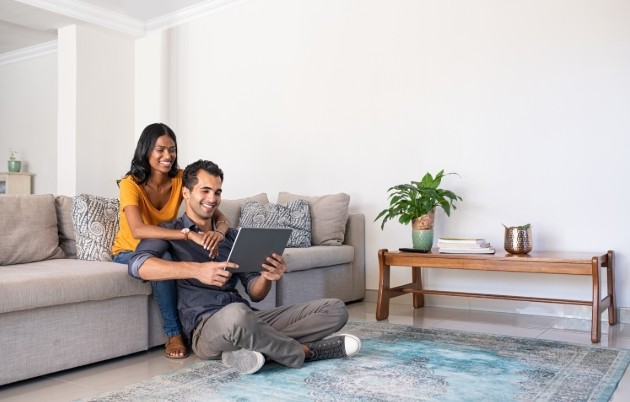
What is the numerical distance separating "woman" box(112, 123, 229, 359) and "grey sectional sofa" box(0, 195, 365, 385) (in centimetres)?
14

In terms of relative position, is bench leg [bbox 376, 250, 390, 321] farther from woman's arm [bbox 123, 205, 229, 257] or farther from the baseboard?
woman's arm [bbox 123, 205, 229, 257]

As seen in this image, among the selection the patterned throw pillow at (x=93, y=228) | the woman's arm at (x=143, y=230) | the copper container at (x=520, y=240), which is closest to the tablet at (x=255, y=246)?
the woman's arm at (x=143, y=230)

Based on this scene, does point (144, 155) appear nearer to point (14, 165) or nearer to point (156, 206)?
point (156, 206)

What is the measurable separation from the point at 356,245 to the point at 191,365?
2.12m

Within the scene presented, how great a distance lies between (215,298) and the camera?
2533mm

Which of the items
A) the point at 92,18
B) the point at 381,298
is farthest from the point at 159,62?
the point at 381,298

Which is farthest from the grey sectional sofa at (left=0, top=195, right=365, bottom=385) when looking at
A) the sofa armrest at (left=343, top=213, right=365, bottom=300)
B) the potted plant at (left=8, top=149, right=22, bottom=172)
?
the potted plant at (left=8, top=149, right=22, bottom=172)

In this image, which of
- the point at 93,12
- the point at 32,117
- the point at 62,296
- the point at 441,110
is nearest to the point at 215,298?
the point at 62,296

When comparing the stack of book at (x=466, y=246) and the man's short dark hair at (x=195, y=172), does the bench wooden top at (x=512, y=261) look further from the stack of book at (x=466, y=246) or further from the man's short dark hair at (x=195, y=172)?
the man's short dark hair at (x=195, y=172)

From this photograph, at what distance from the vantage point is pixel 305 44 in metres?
5.01

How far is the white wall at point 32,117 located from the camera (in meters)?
6.96

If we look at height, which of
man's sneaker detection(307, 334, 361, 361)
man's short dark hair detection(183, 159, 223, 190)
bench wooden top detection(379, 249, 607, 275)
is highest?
man's short dark hair detection(183, 159, 223, 190)

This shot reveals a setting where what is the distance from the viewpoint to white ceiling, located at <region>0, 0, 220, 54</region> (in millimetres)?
5309

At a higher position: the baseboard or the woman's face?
the woman's face
